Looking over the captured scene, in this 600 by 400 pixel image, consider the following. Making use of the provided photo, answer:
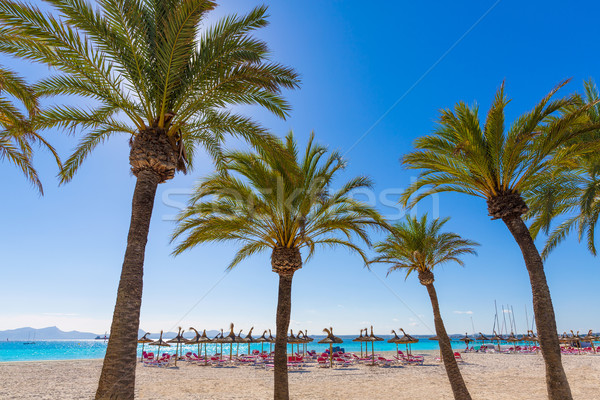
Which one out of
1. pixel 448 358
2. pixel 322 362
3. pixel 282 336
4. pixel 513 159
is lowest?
pixel 322 362

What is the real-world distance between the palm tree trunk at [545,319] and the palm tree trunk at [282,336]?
6027 millimetres

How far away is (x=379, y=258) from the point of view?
50.1ft

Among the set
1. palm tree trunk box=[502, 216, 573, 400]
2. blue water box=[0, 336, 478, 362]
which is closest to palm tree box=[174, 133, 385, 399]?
palm tree trunk box=[502, 216, 573, 400]

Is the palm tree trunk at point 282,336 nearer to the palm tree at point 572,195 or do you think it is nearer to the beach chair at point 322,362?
the palm tree at point 572,195

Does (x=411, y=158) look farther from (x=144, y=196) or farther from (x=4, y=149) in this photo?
(x=4, y=149)

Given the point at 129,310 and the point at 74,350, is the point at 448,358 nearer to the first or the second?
the point at 129,310

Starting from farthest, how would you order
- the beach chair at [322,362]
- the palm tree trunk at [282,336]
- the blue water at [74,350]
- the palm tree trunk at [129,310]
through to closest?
the blue water at [74,350], the beach chair at [322,362], the palm tree trunk at [282,336], the palm tree trunk at [129,310]

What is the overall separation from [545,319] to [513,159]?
386cm

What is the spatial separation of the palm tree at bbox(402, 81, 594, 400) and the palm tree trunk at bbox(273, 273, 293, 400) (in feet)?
16.9

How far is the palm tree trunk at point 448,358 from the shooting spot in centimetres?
1038

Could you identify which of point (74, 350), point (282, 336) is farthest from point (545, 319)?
point (74, 350)

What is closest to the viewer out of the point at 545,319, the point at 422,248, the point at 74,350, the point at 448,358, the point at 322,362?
the point at 545,319

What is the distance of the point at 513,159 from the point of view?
8555mm

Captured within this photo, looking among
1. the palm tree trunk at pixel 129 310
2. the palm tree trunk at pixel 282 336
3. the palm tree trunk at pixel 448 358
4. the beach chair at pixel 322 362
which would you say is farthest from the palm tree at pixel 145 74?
the beach chair at pixel 322 362
